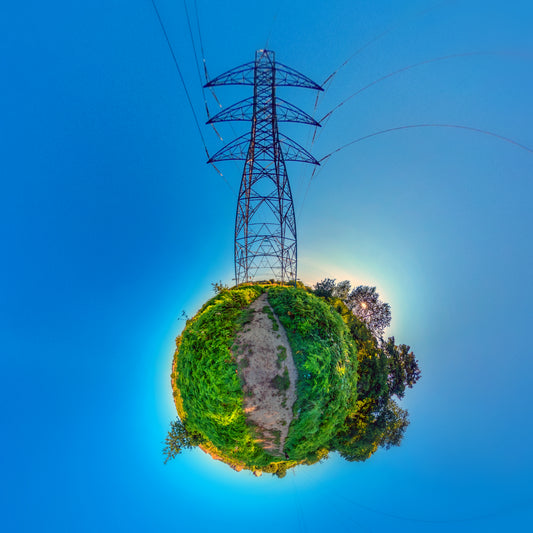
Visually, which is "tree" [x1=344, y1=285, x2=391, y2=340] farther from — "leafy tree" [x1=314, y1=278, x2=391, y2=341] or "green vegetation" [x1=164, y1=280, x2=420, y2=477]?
"green vegetation" [x1=164, y1=280, x2=420, y2=477]

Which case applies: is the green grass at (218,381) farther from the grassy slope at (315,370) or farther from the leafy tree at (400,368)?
the leafy tree at (400,368)

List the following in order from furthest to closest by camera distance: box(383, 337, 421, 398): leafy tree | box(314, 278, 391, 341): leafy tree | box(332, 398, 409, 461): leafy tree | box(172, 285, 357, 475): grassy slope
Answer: box(314, 278, 391, 341): leafy tree, box(383, 337, 421, 398): leafy tree, box(332, 398, 409, 461): leafy tree, box(172, 285, 357, 475): grassy slope

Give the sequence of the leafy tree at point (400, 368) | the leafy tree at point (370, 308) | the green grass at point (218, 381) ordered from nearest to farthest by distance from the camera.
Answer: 1. the green grass at point (218, 381)
2. the leafy tree at point (400, 368)
3. the leafy tree at point (370, 308)

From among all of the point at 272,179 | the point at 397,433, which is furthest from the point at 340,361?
the point at 272,179

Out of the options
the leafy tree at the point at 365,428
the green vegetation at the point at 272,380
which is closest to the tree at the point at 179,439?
the green vegetation at the point at 272,380

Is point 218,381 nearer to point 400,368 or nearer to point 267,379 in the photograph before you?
point 267,379

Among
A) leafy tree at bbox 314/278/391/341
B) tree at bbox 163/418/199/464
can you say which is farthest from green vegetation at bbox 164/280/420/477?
leafy tree at bbox 314/278/391/341

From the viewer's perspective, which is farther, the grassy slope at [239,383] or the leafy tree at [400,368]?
the leafy tree at [400,368]

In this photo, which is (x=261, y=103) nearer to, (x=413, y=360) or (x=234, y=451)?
(x=234, y=451)
